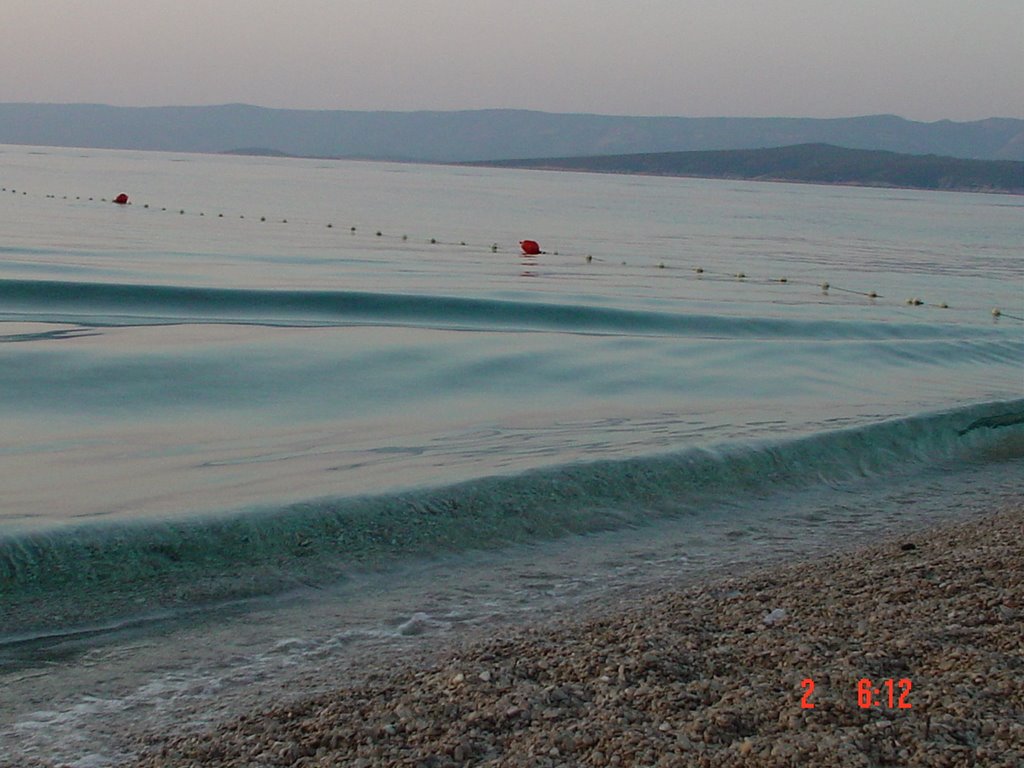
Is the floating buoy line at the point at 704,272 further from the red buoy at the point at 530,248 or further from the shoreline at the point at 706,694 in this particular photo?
the shoreline at the point at 706,694

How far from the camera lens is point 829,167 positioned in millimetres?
162250

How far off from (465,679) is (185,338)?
995 centimetres

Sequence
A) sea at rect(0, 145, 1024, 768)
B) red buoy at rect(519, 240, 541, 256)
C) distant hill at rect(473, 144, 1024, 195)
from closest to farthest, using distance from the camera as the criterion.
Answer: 1. sea at rect(0, 145, 1024, 768)
2. red buoy at rect(519, 240, 541, 256)
3. distant hill at rect(473, 144, 1024, 195)

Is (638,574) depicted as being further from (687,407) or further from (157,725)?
(687,407)

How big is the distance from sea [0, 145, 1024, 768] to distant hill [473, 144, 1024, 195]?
434ft

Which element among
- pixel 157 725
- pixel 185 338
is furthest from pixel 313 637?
pixel 185 338

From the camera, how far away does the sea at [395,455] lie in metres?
5.57

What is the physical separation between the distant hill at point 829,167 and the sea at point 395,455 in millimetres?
132162

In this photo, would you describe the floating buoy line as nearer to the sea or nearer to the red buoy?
the red buoy

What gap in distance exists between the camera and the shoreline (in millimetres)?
3836
